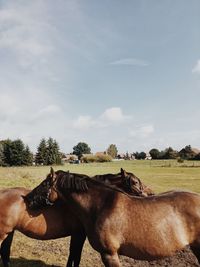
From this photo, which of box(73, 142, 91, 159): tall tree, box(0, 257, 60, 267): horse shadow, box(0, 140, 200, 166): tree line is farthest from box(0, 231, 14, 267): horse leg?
box(73, 142, 91, 159): tall tree

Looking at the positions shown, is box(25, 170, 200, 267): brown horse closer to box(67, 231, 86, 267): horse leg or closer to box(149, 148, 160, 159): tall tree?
box(67, 231, 86, 267): horse leg

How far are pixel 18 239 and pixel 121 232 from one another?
→ 584 cm

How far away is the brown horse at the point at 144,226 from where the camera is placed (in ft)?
16.4

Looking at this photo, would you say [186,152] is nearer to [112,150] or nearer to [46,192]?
[112,150]

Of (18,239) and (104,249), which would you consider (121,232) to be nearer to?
(104,249)

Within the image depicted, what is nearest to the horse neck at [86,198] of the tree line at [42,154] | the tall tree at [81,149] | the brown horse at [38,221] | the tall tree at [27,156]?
the brown horse at [38,221]

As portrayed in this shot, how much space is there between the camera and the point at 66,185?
5.68 metres

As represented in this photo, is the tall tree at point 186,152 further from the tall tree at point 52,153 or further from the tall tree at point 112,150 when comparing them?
the tall tree at point 112,150

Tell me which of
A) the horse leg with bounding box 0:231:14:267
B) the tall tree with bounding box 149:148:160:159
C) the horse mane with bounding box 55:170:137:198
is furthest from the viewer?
the tall tree with bounding box 149:148:160:159

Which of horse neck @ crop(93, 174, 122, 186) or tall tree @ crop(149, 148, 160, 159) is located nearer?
horse neck @ crop(93, 174, 122, 186)

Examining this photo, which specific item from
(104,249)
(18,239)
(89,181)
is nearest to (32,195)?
(89,181)

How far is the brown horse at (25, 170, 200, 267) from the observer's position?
197 inches

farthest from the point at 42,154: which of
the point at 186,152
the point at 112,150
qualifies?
the point at 112,150

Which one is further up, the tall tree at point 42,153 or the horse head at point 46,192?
the tall tree at point 42,153
